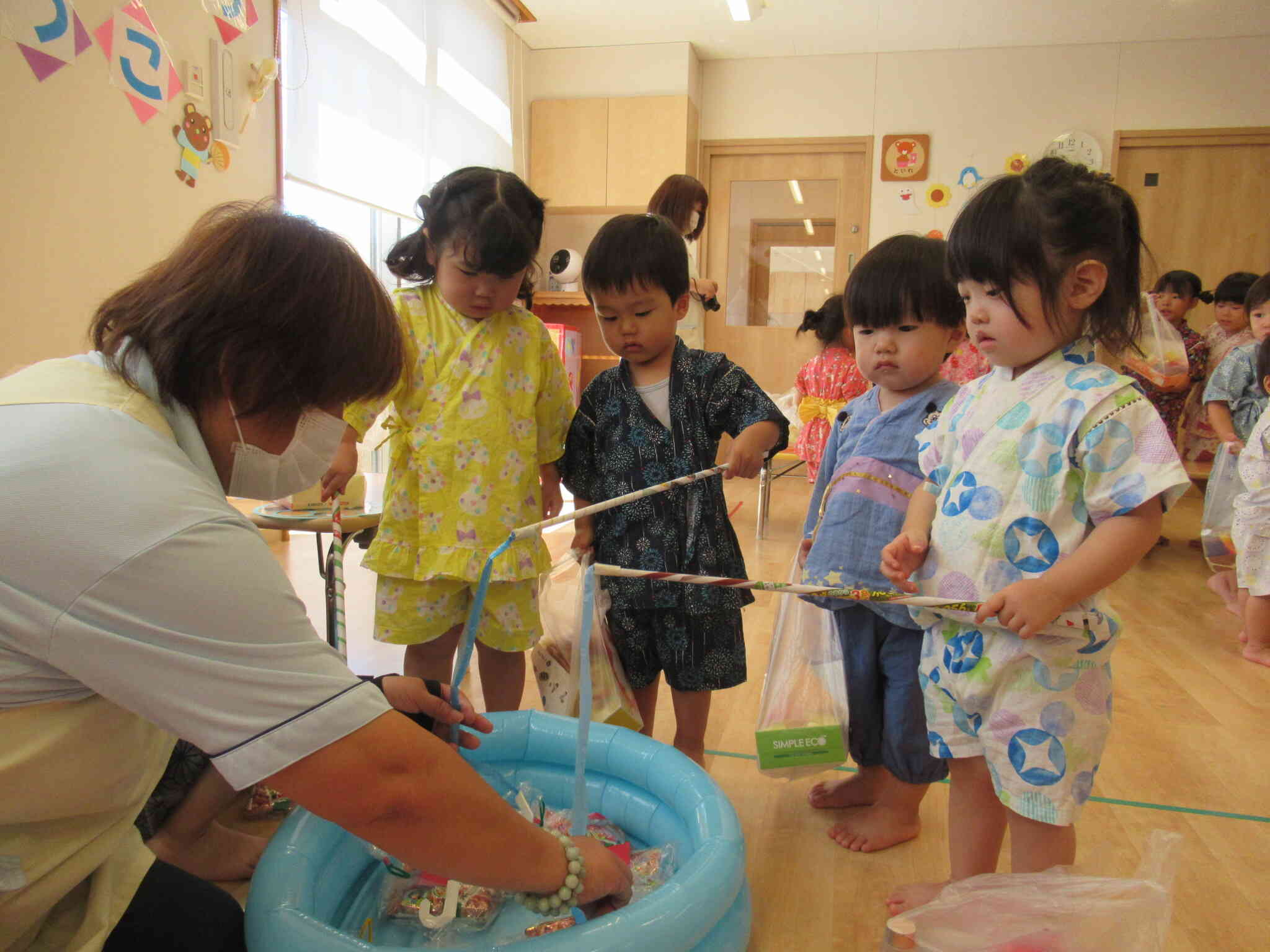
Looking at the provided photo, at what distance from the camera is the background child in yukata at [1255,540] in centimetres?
261

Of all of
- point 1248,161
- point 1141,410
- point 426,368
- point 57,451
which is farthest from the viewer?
point 1248,161

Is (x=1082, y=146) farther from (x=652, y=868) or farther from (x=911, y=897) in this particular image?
(x=652, y=868)

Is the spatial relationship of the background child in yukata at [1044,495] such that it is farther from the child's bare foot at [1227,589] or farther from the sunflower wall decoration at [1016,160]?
the sunflower wall decoration at [1016,160]

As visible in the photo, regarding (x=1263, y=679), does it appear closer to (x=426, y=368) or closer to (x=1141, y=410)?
(x=1141, y=410)

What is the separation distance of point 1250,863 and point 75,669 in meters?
1.73

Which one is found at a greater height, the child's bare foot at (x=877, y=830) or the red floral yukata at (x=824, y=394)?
the red floral yukata at (x=824, y=394)

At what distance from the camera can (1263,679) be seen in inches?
94.4

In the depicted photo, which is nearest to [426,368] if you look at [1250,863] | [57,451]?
[57,451]

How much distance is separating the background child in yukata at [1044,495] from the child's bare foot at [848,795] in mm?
475

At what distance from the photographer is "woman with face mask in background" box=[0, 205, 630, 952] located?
0.65m

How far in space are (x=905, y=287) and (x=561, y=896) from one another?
1.05 m

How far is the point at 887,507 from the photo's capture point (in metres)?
1.43

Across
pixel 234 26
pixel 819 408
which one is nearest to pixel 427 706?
pixel 819 408

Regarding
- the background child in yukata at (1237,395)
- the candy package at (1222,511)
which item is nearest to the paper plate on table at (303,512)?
the candy package at (1222,511)
